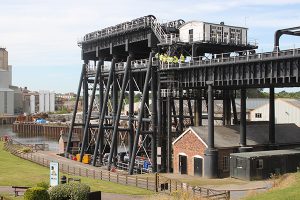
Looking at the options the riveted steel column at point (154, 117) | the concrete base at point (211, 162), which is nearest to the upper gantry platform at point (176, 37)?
the riveted steel column at point (154, 117)

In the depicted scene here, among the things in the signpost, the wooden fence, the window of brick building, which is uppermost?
the signpost

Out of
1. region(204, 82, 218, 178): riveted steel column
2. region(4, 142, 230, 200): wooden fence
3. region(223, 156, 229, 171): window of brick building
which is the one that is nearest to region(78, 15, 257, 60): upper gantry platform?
region(204, 82, 218, 178): riveted steel column

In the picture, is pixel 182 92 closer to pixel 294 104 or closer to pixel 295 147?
pixel 295 147

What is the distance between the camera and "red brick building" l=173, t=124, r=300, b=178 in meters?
47.1

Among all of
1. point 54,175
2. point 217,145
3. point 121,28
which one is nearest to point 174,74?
point 217,145

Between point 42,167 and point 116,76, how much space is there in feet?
55.8

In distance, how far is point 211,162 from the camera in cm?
4562

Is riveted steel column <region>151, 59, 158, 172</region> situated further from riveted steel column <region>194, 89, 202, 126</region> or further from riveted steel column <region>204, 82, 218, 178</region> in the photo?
riveted steel column <region>204, 82, 218, 178</region>

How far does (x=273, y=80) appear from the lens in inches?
1677

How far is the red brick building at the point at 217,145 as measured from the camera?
47.1 meters

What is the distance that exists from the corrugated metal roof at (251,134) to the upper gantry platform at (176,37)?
30.8 ft

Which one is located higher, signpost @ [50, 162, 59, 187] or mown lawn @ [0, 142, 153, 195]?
signpost @ [50, 162, 59, 187]

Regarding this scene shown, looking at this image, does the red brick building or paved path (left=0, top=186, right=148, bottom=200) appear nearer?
paved path (left=0, top=186, right=148, bottom=200)

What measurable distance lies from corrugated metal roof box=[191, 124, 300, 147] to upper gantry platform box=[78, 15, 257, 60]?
938 centimetres
